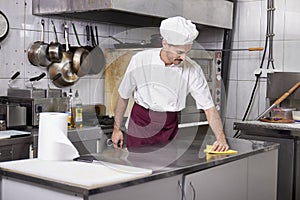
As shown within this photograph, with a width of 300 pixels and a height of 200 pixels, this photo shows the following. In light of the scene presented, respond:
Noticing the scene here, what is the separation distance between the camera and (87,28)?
3.87 metres

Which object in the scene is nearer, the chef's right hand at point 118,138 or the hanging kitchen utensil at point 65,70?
the chef's right hand at point 118,138

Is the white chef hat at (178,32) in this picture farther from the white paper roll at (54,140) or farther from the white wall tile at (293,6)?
the white wall tile at (293,6)

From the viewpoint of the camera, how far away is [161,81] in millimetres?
2760

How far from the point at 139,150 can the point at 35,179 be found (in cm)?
77

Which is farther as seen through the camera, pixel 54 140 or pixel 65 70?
pixel 65 70

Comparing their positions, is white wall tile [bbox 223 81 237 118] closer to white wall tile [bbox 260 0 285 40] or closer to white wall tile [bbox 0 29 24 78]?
white wall tile [bbox 260 0 285 40]

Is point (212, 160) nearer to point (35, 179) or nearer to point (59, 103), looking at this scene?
point (35, 179)

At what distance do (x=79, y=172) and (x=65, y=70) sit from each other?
6.47 ft

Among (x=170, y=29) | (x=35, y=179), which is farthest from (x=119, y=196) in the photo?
(x=170, y=29)

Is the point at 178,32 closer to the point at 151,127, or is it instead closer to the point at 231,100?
the point at 151,127

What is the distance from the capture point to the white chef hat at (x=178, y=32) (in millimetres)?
2467

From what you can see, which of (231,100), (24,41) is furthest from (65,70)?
(231,100)

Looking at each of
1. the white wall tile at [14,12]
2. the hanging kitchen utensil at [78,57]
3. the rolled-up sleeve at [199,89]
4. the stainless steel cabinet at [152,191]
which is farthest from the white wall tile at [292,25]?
the stainless steel cabinet at [152,191]

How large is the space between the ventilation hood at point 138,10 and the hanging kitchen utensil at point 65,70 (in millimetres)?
287
